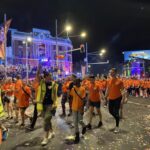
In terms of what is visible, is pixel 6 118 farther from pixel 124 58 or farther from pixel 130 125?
pixel 124 58

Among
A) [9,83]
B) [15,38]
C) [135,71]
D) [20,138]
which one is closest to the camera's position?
[20,138]

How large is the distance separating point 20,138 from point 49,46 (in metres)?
59.3

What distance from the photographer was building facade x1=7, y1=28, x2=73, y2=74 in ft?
193

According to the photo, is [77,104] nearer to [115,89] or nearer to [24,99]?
[115,89]

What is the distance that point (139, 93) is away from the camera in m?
29.7

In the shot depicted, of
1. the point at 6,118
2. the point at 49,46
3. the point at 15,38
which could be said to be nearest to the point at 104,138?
the point at 6,118

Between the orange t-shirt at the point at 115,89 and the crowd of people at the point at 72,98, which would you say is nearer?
the crowd of people at the point at 72,98

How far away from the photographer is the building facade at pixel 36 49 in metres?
58.8

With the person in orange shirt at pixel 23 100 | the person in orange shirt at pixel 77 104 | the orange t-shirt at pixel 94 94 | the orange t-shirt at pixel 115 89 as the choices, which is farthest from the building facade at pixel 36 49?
the person in orange shirt at pixel 77 104

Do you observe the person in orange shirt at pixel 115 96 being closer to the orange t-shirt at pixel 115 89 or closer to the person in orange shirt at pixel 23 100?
the orange t-shirt at pixel 115 89

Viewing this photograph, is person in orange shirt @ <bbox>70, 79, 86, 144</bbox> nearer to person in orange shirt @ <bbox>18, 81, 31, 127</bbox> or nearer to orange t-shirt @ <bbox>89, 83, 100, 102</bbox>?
orange t-shirt @ <bbox>89, 83, 100, 102</bbox>

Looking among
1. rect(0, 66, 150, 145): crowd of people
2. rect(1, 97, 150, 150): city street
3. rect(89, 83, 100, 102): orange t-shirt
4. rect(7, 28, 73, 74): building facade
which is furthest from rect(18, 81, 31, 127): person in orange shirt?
rect(7, 28, 73, 74): building facade

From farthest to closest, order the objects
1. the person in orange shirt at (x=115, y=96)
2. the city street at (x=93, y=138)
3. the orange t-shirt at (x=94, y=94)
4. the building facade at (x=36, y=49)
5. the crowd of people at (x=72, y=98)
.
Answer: the building facade at (x=36, y=49) → the orange t-shirt at (x=94, y=94) → the person in orange shirt at (x=115, y=96) → the crowd of people at (x=72, y=98) → the city street at (x=93, y=138)

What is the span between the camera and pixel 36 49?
211ft
